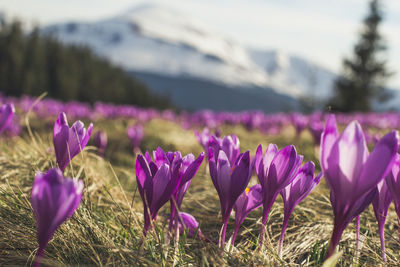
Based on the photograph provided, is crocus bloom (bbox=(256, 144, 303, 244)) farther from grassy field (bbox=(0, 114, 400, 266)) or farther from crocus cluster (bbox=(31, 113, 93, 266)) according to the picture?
crocus cluster (bbox=(31, 113, 93, 266))

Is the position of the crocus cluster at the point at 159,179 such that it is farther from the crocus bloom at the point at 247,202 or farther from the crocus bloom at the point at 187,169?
the crocus bloom at the point at 247,202

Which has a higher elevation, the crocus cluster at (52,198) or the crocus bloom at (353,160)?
the crocus bloom at (353,160)

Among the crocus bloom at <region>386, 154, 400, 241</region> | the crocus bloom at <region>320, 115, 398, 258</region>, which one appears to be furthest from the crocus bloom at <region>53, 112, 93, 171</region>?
the crocus bloom at <region>386, 154, 400, 241</region>

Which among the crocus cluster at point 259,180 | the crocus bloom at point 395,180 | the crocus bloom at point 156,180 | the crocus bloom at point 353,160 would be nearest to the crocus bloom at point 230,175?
the crocus cluster at point 259,180

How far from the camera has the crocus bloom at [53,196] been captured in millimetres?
1039

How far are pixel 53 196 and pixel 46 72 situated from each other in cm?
4939

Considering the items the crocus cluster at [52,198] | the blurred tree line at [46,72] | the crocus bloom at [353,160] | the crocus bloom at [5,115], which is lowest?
the blurred tree line at [46,72]

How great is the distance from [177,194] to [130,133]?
349 cm

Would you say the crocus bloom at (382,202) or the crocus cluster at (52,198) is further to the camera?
the crocus bloom at (382,202)

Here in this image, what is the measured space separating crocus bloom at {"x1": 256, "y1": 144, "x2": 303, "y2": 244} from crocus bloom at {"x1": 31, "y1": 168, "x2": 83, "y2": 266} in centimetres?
64

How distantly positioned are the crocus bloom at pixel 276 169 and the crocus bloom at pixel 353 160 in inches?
8.6

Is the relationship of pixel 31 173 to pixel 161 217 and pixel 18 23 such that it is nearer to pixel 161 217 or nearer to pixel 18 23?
pixel 161 217

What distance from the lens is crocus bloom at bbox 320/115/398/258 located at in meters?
1.08

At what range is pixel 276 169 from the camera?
1.38m
